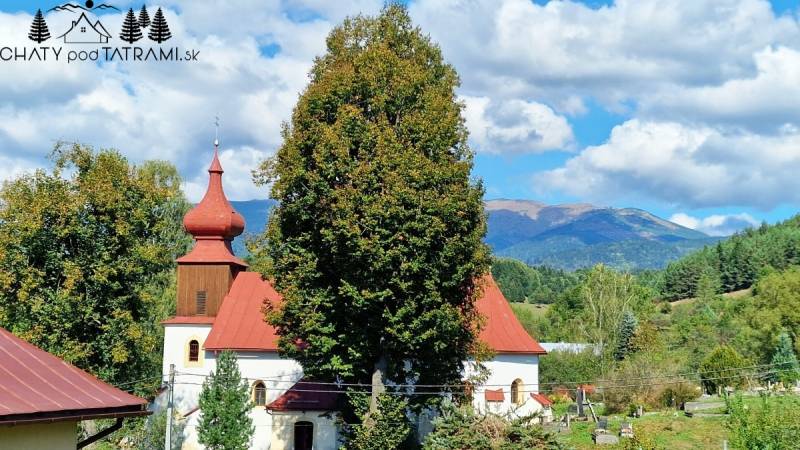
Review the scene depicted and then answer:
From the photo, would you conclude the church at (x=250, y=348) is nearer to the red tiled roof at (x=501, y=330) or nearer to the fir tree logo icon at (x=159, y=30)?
the red tiled roof at (x=501, y=330)

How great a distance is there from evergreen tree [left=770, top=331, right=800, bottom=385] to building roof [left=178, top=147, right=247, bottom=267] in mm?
25217

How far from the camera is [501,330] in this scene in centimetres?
3894

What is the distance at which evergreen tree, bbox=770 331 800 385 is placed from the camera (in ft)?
120

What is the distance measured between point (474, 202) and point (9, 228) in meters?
17.1

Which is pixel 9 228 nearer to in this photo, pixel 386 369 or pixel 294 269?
pixel 294 269

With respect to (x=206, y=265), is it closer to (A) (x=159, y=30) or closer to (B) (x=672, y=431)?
(A) (x=159, y=30)

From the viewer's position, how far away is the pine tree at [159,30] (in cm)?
2609

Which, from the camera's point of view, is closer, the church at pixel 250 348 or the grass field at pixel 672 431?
the grass field at pixel 672 431

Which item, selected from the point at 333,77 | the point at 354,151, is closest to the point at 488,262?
the point at 354,151

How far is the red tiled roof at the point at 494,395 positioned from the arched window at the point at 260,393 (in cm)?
982

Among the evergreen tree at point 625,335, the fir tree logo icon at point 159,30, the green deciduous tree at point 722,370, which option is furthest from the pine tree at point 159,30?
the evergreen tree at point 625,335

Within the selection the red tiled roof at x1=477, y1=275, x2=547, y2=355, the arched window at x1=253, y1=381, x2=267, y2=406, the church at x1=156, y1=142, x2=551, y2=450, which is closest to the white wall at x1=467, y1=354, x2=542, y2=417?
the church at x1=156, y1=142, x2=551, y2=450

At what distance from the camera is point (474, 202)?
86.6 ft

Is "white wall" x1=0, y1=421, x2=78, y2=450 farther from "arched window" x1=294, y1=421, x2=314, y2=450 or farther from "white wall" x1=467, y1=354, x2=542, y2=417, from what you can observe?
"white wall" x1=467, y1=354, x2=542, y2=417
